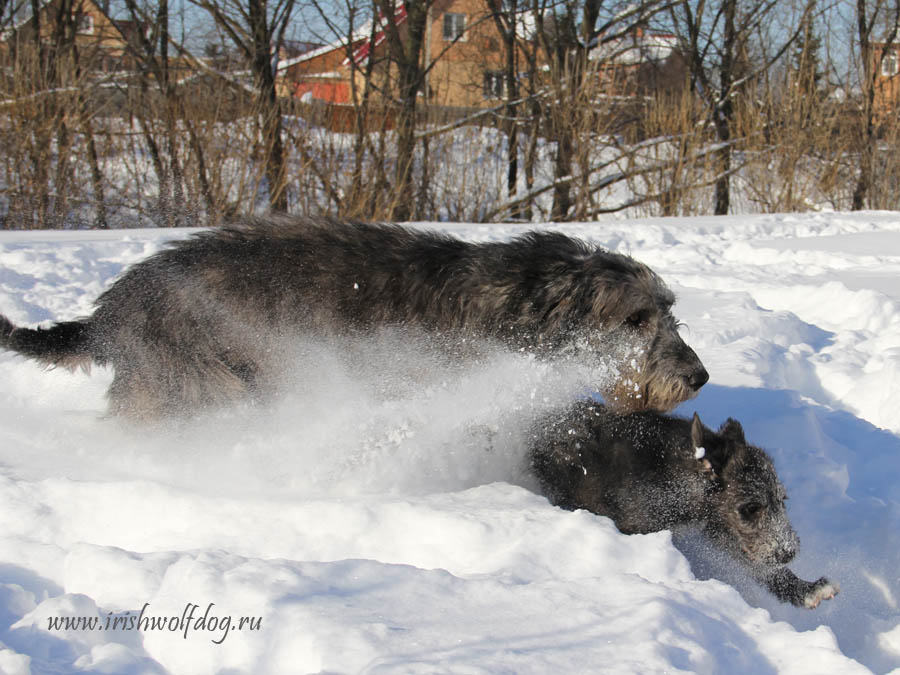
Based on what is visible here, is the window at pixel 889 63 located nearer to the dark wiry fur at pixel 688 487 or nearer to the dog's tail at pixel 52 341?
the dark wiry fur at pixel 688 487

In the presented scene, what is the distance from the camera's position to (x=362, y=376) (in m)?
3.96

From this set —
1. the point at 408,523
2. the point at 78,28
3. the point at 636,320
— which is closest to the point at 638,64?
the point at 78,28

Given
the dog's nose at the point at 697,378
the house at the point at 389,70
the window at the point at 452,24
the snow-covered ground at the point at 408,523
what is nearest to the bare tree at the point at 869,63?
the house at the point at 389,70

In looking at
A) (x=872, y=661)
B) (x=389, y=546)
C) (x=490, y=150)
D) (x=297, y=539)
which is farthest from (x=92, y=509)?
(x=490, y=150)

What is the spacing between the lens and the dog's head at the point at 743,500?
340 cm

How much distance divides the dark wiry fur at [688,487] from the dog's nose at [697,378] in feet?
0.77

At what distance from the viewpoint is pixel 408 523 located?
9.45 ft

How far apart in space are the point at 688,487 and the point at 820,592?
65 cm

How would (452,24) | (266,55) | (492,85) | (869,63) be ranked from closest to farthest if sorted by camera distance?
1. (266,55)
2. (869,63)
3. (492,85)
4. (452,24)

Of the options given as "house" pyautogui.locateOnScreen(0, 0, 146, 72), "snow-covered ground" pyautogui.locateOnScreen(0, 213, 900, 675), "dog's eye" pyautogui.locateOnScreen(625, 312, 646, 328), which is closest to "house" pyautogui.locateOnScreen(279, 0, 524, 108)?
"house" pyautogui.locateOnScreen(0, 0, 146, 72)

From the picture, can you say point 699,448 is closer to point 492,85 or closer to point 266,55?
point 266,55

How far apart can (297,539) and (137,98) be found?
38.2 feet

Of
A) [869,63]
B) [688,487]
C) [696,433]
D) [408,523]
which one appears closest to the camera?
[408,523]

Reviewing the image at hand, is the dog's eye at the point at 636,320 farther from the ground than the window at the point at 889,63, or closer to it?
closer to it
